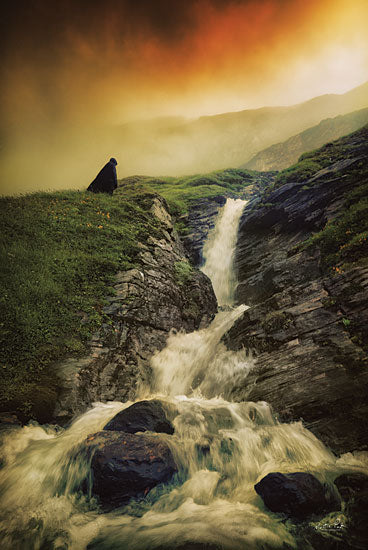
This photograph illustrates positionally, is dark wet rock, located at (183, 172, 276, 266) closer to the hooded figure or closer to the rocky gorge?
the rocky gorge

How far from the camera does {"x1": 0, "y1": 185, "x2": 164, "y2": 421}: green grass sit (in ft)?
22.2

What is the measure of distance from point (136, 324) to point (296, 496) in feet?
25.7

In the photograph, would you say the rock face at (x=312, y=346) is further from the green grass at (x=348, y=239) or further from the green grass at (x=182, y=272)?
Answer: the green grass at (x=182, y=272)

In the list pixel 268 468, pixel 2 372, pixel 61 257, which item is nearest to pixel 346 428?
pixel 268 468

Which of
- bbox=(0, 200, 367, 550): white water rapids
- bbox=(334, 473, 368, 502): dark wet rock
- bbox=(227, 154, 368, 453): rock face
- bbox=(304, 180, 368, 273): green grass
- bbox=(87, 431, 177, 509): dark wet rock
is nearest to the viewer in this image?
bbox=(0, 200, 367, 550): white water rapids

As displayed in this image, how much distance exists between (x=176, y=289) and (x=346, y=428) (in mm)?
9670

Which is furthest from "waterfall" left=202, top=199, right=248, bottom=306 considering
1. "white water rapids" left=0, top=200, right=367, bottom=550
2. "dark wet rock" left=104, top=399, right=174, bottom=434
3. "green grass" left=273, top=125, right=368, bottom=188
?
"dark wet rock" left=104, top=399, right=174, bottom=434

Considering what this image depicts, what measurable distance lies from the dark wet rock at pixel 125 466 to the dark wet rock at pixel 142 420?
0.79 metres

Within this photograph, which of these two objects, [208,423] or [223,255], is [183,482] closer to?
[208,423]

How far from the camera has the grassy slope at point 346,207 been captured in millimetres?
10173

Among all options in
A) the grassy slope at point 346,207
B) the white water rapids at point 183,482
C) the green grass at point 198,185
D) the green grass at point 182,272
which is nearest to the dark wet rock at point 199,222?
the green grass at point 198,185

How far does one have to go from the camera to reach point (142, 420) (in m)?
6.10

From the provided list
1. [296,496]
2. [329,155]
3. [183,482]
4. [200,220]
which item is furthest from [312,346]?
[329,155]

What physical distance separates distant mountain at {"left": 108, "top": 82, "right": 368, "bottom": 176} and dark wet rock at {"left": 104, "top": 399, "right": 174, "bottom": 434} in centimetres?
8353
